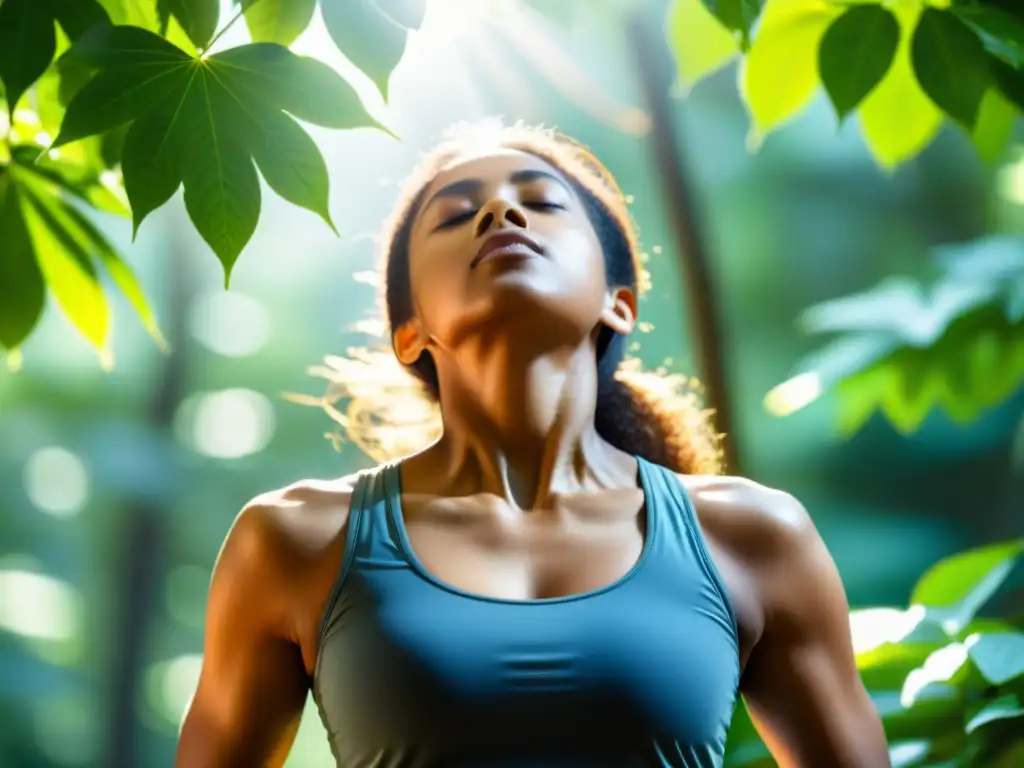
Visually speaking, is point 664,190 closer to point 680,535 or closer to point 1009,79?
point 1009,79

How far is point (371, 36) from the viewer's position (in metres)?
0.61

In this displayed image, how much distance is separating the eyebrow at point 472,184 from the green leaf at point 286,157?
0.13m

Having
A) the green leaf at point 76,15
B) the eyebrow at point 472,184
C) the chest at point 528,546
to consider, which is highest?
the green leaf at point 76,15

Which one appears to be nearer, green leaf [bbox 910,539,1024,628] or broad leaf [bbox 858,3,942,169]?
broad leaf [bbox 858,3,942,169]

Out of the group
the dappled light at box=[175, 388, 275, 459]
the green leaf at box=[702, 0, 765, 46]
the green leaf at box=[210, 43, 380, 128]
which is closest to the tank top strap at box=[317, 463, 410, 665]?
the green leaf at box=[210, 43, 380, 128]

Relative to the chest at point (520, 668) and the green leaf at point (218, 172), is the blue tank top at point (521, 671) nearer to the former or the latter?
the chest at point (520, 668)

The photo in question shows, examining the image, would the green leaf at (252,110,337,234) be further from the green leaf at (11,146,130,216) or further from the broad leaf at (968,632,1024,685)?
the broad leaf at (968,632,1024,685)

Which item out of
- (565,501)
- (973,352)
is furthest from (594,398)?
(973,352)

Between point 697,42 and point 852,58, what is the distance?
0.16 metres

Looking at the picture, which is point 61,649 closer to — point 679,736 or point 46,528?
point 46,528

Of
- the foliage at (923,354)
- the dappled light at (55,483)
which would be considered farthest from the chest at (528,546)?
the dappled light at (55,483)

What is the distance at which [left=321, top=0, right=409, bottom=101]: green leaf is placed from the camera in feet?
2.01

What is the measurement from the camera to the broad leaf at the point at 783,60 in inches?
31.0

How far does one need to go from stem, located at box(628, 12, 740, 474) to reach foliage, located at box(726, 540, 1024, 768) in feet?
0.62
